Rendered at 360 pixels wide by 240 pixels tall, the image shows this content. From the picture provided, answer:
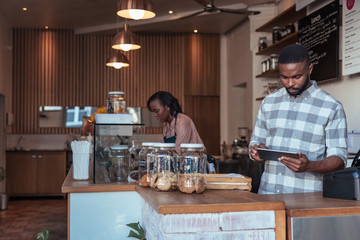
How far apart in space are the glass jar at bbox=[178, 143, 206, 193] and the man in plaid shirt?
43 cm

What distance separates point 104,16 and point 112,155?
→ 5.52 meters

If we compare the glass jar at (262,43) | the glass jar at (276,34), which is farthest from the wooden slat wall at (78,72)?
the glass jar at (276,34)

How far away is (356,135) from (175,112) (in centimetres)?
159

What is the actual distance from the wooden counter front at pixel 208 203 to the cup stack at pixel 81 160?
3.37 ft

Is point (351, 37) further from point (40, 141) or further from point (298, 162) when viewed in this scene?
point (40, 141)

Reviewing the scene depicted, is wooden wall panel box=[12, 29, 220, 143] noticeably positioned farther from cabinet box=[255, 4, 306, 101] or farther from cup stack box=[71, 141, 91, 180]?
cup stack box=[71, 141, 91, 180]

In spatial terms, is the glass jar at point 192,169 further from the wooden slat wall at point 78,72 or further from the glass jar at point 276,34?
the wooden slat wall at point 78,72

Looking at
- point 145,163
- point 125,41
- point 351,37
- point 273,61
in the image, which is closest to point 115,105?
point 145,163

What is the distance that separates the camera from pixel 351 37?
166 inches

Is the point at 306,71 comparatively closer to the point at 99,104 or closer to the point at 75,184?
the point at 75,184

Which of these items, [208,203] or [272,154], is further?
[272,154]

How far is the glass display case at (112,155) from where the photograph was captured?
2.53 meters

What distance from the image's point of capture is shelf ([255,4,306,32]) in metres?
5.90

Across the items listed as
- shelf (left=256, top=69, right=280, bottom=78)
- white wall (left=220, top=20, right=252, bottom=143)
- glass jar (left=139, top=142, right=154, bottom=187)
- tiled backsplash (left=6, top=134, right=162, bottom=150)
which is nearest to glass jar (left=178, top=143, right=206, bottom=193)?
glass jar (left=139, top=142, right=154, bottom=187)
